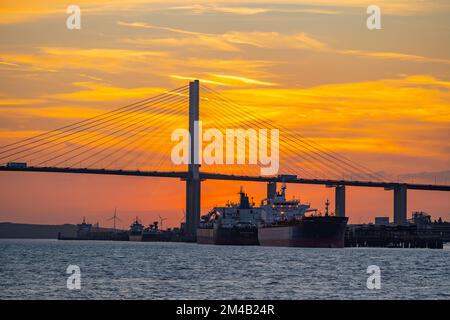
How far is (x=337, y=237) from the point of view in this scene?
11900cm

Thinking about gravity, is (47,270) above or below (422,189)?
below

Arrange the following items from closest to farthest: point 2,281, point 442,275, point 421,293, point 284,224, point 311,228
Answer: point 421,293 → point 2,281 → point 442,275 → point 311,228 → point 284,224

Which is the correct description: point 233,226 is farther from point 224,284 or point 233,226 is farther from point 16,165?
point 224,284

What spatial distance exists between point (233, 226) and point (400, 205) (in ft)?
107

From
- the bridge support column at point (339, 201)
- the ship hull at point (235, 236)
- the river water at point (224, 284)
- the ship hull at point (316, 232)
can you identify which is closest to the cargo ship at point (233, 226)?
the ship hull at point (235, 236)

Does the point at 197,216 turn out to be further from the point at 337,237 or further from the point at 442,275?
the point at 442,275

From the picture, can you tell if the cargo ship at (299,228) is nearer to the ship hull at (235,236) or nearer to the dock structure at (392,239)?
the ship hull at (235,236)

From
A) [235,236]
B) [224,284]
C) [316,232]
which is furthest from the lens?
[235,236]

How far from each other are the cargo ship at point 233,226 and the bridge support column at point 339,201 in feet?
41.2

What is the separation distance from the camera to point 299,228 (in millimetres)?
116875

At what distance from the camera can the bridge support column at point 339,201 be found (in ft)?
494

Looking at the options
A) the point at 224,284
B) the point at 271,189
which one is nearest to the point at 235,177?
the point at 271,189
